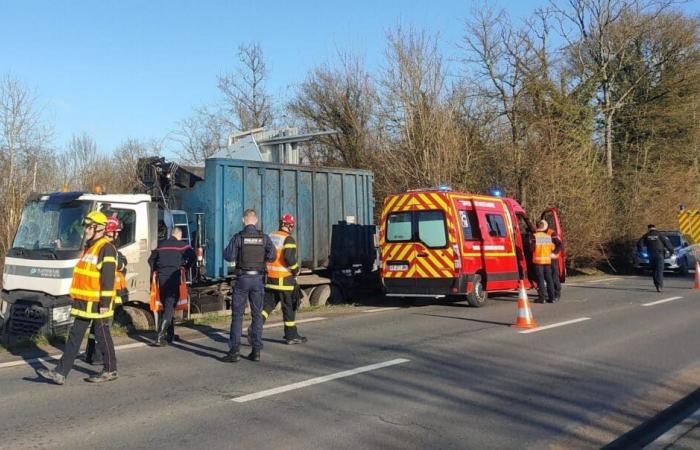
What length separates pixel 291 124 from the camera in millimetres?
31391

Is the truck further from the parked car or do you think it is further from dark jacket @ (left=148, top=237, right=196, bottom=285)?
the parked car

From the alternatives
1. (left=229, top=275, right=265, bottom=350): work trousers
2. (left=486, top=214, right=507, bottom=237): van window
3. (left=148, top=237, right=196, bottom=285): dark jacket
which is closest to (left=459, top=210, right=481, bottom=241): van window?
(left=486, top=214, right=507, bottom=237): van window

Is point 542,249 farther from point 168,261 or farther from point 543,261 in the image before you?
point 168,261

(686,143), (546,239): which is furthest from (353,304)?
(686,143)

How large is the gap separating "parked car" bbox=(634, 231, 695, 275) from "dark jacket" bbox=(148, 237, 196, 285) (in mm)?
19994

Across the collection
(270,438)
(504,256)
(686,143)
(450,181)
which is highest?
(686,143)

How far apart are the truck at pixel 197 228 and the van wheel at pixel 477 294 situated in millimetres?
3142

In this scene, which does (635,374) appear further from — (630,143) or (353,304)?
(630,143)

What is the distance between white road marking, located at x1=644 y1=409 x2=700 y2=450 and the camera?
4598mm

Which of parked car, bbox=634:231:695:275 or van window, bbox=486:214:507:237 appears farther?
parked car, bbox=634:231:695:275

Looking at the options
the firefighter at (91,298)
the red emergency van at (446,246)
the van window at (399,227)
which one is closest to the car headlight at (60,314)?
the firefighter at (91,298)

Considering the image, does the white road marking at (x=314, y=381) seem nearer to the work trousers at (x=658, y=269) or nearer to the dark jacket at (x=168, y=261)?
the dark jacket at (x=168, y=261)

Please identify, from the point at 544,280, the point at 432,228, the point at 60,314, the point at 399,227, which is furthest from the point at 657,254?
the point at 60,314

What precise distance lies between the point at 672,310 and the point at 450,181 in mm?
10676
